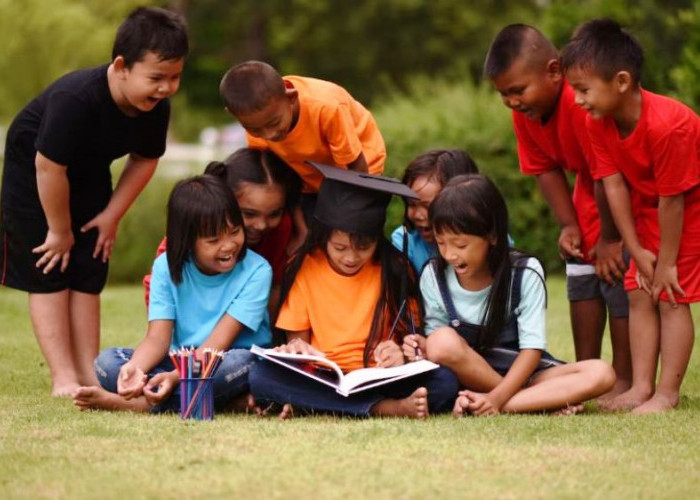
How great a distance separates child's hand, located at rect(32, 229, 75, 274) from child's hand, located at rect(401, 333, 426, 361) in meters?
1.75

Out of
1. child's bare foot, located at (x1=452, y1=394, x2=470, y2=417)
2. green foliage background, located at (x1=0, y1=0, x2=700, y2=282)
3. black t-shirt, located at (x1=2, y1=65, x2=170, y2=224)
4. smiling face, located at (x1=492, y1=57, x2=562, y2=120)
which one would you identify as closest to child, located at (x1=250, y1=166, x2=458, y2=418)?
child's bare foot, located at (x1=452, y1=394, x2=470, y2=417)

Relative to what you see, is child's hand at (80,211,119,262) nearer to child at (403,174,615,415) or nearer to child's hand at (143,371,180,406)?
child's hand at (143,371,180,406)

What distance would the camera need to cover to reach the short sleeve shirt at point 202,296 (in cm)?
551

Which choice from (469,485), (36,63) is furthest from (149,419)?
(36,63)

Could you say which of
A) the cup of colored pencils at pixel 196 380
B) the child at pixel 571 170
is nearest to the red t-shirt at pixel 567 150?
the child at pixel 571 170

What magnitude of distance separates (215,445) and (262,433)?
0.29m

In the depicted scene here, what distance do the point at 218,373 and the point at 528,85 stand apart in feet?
5.96

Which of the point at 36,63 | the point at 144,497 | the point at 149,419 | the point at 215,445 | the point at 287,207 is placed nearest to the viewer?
the point at 144,497

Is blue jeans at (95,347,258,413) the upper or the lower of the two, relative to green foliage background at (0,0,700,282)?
lower

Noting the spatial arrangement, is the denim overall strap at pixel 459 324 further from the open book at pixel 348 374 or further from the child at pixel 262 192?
the child at pixel 262 192

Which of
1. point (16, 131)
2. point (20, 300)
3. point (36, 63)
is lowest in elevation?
point (20, 300)

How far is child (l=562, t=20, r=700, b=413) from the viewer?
17.4 feet

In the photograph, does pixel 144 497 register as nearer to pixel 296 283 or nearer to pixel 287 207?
pixel 296 283

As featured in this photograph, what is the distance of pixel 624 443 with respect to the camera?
4523 millimetres
